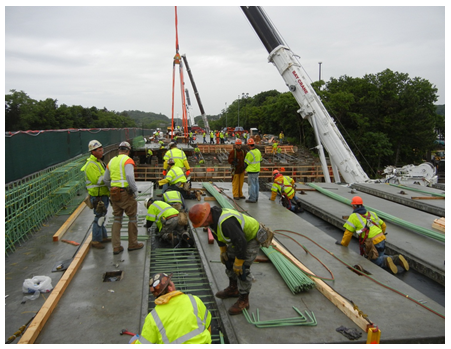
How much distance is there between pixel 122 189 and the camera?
5293mm

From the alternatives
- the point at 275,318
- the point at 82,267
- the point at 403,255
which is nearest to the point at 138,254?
the point at 82,267

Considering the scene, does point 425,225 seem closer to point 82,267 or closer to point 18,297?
point 82,267

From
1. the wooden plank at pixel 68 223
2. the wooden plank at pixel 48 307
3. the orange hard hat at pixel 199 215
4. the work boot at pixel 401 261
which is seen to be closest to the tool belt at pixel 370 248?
the work boot at pixel 401 261

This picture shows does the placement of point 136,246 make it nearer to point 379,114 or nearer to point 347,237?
point 347,237

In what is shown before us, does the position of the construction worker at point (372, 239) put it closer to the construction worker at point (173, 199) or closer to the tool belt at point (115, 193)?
the construction worker at point (173, 199)

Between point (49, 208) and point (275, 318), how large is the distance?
21.0ft

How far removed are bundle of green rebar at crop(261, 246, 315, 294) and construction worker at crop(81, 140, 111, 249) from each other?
2.95 metres

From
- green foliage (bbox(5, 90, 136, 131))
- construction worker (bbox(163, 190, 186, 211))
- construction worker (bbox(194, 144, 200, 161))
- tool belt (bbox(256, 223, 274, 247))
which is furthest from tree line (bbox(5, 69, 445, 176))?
tool belt (bbox(256, 223, 274, 247))

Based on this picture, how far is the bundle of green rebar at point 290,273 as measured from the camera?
4.25 m

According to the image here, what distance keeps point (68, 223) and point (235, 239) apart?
16.9 feet

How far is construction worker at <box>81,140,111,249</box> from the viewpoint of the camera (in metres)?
5.50

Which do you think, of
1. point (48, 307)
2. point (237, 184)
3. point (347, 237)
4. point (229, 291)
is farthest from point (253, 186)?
point (48, 307)

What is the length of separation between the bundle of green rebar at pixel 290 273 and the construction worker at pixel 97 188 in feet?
9.69
